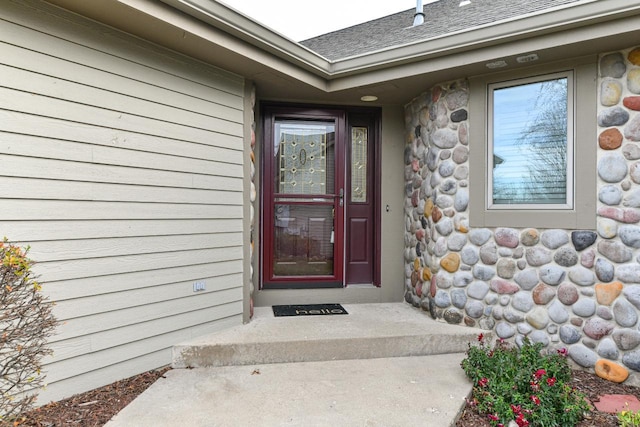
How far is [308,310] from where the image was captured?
3674mm

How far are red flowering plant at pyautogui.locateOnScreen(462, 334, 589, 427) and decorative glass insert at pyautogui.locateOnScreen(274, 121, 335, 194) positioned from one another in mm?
2221

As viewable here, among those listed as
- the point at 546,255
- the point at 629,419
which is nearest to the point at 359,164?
the point at 546,255

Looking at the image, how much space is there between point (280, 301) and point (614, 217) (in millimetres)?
2960

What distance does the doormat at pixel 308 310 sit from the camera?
356 centimetres

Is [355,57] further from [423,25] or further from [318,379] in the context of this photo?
[318,379]

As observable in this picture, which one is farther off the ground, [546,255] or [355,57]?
→ [355,57]

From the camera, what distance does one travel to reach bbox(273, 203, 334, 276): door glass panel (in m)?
3.94

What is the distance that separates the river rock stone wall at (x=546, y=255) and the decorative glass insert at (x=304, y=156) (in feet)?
3.21

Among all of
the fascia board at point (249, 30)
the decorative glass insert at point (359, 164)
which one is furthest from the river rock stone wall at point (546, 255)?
the fascia board at point (249, 30)

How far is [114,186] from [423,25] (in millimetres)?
3335

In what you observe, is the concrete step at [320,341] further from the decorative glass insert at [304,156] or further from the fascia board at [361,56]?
the fascia board at [361,56]

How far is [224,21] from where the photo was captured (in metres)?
2.55

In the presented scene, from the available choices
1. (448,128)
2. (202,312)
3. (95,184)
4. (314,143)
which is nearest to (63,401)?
(202,312)

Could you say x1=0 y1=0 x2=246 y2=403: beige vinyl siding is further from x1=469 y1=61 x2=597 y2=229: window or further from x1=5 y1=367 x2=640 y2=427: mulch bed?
x1=469 y1=61 x2=597 y2=229: window
